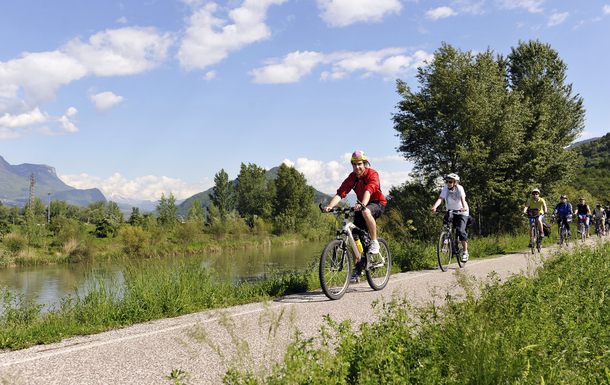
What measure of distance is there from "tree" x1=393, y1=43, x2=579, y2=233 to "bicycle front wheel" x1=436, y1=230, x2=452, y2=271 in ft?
45.8

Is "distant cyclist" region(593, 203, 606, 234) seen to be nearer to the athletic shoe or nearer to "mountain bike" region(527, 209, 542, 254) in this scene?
"mountain bike" region(527, 209, 542, 254)

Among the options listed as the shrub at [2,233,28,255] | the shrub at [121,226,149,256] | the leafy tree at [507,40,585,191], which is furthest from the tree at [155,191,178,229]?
the leafy tree at [507,40,585,191]

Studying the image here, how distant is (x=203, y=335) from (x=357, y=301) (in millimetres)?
3643

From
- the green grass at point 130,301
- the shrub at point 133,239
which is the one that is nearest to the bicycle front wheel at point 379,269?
the green grass at point 130,301

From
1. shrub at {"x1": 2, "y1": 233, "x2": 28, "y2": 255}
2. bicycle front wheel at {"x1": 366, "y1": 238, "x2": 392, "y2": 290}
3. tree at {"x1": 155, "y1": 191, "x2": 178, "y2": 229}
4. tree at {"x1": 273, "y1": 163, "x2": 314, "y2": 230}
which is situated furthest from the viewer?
tree at {"x1": 273, "y1": 163, "x2": 314, "y2": 230}

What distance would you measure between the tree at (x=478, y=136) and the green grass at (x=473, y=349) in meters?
19.8

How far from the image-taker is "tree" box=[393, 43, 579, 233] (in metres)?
21.9

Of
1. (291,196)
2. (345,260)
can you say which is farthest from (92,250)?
(345,260)

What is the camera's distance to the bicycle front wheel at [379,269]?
6.39m

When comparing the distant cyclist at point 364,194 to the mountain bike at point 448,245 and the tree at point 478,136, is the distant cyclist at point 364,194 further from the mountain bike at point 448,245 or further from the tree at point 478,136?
the tree at point 478,136

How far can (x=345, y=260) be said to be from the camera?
604cm

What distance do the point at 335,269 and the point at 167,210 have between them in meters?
60.2

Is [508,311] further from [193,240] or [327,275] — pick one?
[193,240]

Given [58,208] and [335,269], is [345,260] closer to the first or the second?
[335,269]
